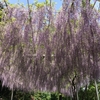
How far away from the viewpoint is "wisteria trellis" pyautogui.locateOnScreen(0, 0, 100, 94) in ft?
17.3

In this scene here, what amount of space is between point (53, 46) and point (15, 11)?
1.70 metres

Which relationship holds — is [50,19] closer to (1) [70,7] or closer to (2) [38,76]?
(1) [70,7]

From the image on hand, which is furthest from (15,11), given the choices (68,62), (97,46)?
(97,46)

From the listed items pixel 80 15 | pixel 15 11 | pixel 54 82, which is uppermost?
pixel 15 11

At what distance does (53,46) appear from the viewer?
5.88m

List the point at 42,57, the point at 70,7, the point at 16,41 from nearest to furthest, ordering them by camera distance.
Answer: the point at 70,7 → the point at 16,41 → the point at 42,57

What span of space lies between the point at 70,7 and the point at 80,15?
1.27ft

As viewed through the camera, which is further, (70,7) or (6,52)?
(6,52)

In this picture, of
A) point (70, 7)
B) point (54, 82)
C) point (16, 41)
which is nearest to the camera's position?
point (70, 7)

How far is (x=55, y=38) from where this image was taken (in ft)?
18.6

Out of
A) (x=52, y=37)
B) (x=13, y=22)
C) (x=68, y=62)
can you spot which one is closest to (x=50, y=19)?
(x=52, y=37)

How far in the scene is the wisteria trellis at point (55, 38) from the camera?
5.29m

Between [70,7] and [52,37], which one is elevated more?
[70,7]

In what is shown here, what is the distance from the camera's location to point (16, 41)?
236 inches
